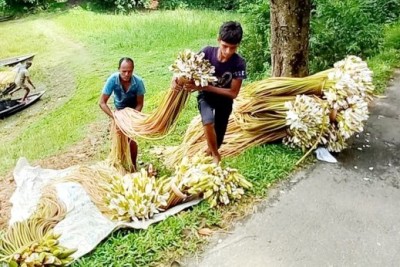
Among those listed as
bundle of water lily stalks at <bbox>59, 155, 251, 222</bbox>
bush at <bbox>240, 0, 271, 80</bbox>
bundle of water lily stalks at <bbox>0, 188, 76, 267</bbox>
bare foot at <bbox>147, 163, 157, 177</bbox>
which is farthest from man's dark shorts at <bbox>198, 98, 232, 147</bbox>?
bush at <bbox>240, 0, 271, 80</bbox>

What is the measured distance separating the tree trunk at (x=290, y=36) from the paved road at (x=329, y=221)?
3.09 feet

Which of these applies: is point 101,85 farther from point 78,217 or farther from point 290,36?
point 78,217

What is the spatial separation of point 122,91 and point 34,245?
1610mm

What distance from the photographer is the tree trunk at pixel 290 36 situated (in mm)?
3914

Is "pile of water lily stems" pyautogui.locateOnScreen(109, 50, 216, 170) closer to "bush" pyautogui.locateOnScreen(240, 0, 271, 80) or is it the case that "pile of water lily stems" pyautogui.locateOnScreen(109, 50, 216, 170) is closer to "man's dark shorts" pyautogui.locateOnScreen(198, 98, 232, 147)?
"man's dark shorts" pyautogui.locateOnScreen(198, 98, 232, 147)

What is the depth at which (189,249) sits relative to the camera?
99.0 inches

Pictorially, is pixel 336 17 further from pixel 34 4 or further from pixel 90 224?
pixel 34 4

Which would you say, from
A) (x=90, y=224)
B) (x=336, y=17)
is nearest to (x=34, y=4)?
(x=336, y=17)

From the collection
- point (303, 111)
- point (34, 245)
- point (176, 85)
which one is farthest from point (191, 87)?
point (34, 245)

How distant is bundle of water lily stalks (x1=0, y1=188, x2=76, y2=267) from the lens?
220 cm

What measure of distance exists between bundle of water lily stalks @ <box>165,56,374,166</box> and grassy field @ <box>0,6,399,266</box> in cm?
16

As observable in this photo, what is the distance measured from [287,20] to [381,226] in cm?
195

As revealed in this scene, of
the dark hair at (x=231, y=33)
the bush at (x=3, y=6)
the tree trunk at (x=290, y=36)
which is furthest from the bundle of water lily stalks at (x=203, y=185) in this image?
the bush at (x=3, y=6)

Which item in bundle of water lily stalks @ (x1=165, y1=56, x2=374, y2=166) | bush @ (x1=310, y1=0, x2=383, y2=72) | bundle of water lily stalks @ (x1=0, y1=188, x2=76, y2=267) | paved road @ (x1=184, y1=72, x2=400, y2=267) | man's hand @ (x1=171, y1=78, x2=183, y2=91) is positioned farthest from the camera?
bush @ (x1=310, y1=0, x2=383, y2=72)
